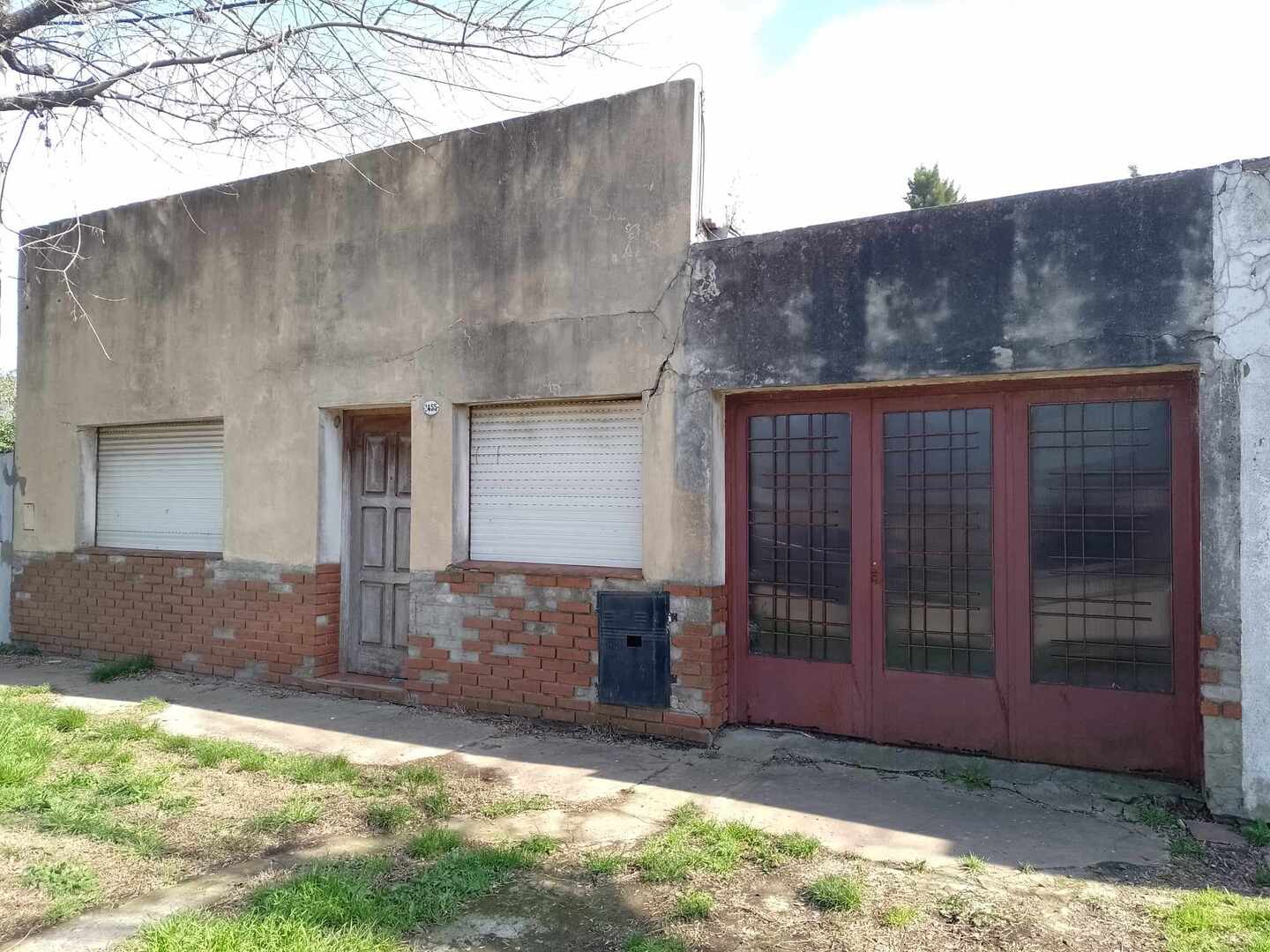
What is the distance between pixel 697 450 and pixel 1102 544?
2.27 m

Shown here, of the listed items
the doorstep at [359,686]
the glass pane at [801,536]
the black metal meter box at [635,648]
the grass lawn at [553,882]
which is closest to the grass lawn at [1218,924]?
the grass lawn at [553,882]

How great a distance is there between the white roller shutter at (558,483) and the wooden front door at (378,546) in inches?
34.8

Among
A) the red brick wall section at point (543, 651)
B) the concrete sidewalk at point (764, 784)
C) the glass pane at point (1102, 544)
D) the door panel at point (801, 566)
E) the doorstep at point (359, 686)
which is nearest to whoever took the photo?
the concrete sidewalk at point (764, 784)

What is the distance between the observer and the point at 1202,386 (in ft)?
14.1

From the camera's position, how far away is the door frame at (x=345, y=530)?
7145 mm

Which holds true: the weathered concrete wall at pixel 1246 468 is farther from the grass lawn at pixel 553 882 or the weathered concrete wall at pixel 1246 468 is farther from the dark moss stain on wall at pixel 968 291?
the grass lawn at pixel 553 882

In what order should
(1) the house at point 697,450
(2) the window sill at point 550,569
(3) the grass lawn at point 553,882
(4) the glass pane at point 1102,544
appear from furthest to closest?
(2) the window sill at point 550,569 < (4) the glass pane at point 1102,544 < (1) the house at point 697,450 < (3) the grass lawn at point 553,882

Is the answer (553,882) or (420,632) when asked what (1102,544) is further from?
(420,632)

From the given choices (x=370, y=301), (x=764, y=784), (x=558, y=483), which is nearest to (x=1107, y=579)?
(x=764, y=784)

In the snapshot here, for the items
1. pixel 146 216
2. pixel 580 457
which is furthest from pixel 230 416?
pixel 580 457

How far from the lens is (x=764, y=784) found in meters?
4.78

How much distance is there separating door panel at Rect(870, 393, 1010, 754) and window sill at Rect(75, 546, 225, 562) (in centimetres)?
538

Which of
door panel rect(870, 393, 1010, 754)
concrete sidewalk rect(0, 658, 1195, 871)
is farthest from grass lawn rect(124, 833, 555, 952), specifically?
door panel rect(870, 393, 1010, 754)

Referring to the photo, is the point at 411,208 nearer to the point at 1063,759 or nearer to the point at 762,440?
the point at 762,440
